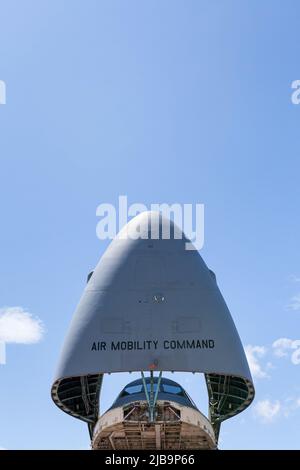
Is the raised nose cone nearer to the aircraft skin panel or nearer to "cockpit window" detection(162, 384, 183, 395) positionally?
the aircraft skin panel

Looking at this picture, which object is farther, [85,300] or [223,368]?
[85,300]

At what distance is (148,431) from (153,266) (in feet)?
31.6

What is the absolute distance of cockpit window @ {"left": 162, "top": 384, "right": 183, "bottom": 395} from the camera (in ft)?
104

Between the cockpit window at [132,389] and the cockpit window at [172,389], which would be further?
the cockpit window at [132,389]

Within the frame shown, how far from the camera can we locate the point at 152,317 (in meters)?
32.9

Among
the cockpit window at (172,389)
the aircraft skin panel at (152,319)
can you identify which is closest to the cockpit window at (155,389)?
the cockpit window at (172,389)

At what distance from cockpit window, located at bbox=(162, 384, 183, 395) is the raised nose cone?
1.55 metres

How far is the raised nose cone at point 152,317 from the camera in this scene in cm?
3156

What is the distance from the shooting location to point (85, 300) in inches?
1388

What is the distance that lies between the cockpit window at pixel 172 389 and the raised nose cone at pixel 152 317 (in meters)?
1.55

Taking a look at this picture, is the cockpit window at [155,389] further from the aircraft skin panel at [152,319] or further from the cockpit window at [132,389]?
the aircraft skin panel at [152,319]
